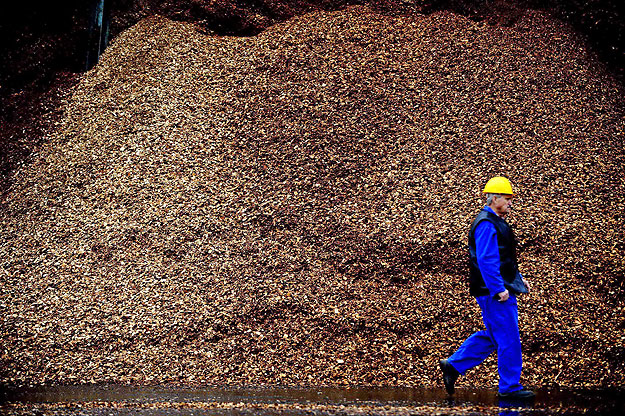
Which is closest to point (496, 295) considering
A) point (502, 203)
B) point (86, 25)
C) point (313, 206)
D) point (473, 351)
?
point (473, 351)

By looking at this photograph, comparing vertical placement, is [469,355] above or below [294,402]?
above

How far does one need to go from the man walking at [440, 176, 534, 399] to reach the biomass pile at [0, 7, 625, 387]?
0.90m

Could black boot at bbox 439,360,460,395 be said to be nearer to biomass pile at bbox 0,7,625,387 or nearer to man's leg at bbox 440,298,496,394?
man's leg at bbox 440,298,496,394

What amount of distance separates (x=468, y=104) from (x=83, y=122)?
6.75 m

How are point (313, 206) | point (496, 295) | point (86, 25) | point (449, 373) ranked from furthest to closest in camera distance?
point (86, 25) → point (313, 206) → point (449, 373) → point (496, 295)

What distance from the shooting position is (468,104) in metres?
10.0

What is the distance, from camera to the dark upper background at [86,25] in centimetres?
1147

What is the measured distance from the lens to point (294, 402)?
5070 mm

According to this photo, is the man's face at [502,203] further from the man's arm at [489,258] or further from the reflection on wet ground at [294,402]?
the reflection on wet ground at [294,402]

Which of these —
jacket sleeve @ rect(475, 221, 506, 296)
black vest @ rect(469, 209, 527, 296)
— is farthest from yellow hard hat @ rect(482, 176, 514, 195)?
jacket sleeve @ rect(475, 221, 506, 296)

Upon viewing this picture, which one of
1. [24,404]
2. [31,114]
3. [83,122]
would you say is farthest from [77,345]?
[31,114]

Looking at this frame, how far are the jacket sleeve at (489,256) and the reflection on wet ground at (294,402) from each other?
3.06ft

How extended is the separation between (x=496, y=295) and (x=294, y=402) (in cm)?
187

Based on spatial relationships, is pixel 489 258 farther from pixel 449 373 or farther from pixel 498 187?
pixel 449 373
